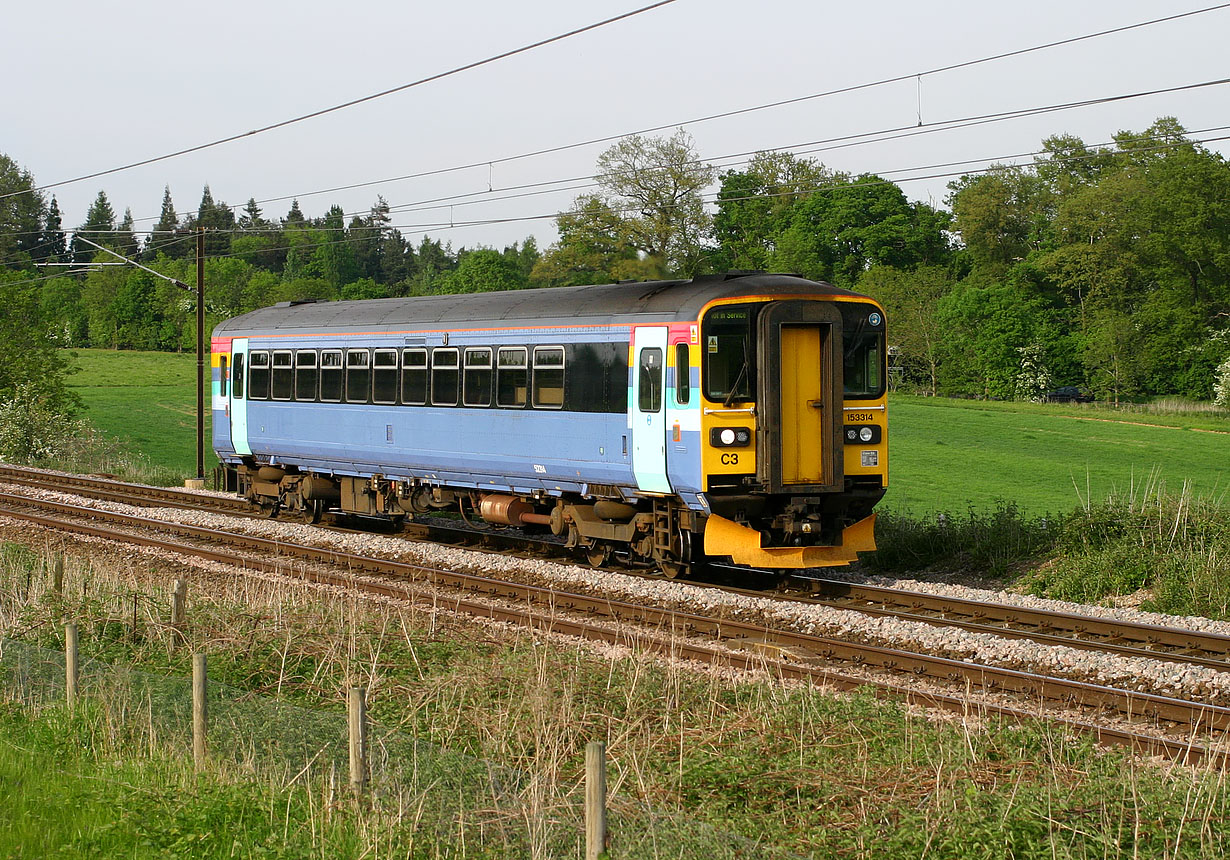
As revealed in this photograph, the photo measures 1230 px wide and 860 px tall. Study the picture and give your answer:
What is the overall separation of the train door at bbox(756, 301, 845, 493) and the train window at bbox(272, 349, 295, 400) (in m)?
9.94

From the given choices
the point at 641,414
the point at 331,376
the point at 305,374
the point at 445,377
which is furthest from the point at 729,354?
the point at 305,374

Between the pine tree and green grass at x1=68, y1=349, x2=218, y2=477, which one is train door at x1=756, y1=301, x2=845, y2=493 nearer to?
green grass at x1=68, y1=349, x2=218, y2=477

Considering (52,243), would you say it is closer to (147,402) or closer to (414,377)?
(147,402)

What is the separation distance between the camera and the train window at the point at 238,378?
2278 centimetres

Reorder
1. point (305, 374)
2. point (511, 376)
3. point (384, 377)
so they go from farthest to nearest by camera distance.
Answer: point (305, 374) < point (384, 377) < point (511, 376)

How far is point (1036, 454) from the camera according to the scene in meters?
40.5

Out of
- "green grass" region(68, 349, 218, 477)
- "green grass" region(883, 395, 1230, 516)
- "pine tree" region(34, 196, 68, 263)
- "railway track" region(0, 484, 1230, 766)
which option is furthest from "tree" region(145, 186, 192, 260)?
"railway track" region(0, 484, 1230, 766)

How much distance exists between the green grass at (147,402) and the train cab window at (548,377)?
2027 centimetres

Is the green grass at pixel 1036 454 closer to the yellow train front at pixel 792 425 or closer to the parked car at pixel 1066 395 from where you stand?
the yellow train front at pixel 792 425

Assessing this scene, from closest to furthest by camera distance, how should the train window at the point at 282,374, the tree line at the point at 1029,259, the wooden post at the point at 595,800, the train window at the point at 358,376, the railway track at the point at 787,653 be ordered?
the wooden post at the point at 595,800 < the railway track at the point at 787,653 < the train window at the point at 358,376 < the train window at the point at 282,374 < the tree line at the point at 1029,259

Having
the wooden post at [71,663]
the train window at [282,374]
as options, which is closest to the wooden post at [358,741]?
the wooden post at [71,663]

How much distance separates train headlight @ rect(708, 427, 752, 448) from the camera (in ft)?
46.6

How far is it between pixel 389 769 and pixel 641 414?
810 centimetres

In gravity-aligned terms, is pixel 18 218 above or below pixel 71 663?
above
